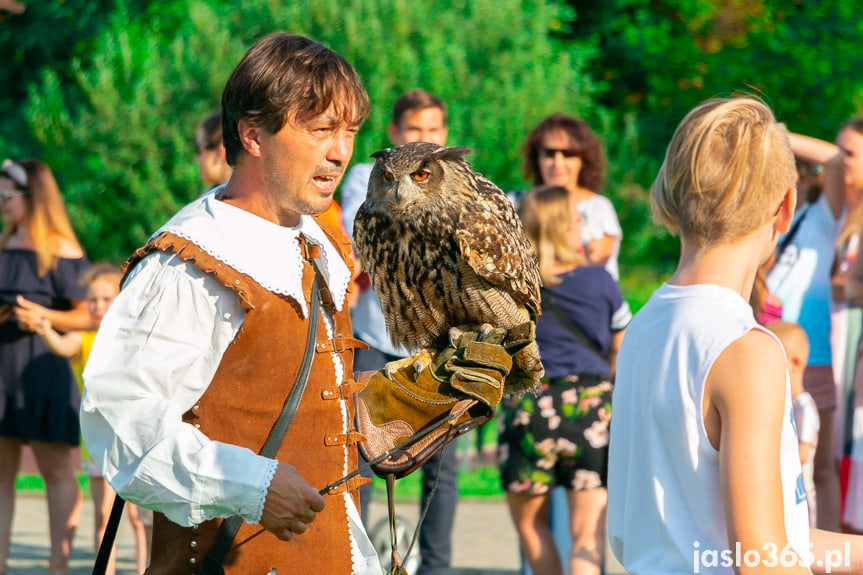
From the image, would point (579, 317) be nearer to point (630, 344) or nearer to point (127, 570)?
point (630, 344)

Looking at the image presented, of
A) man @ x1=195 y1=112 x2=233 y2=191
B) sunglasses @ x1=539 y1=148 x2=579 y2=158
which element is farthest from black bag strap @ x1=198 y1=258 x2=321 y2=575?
sunglasses @ x1=539 y1=148 x2=579 y2=158

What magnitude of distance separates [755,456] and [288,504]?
0.83m

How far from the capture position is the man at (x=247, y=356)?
1.79 m

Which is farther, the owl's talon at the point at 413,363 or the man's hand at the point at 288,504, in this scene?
the owl's talon at the point at 413,363

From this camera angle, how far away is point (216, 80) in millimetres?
12352

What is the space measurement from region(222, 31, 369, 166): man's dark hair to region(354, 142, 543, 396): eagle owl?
105 centimetres

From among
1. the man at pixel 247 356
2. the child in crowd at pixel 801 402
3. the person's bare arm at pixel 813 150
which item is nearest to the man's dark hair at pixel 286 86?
the man at pixel 247 356

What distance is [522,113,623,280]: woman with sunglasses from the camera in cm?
484

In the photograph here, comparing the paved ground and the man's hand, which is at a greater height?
the man's hand

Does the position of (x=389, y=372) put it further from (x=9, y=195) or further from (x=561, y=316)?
(x=9, y=195)

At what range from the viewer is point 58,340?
16.4ft

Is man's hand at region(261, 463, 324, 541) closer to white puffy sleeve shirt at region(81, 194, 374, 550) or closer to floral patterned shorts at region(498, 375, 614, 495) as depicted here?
white puffy sleeve shirt at region(81, 194, 374, 550)

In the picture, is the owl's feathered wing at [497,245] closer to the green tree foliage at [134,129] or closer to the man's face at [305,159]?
the man's face at [305,159]

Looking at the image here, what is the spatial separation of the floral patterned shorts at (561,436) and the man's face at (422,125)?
1.23 metres
